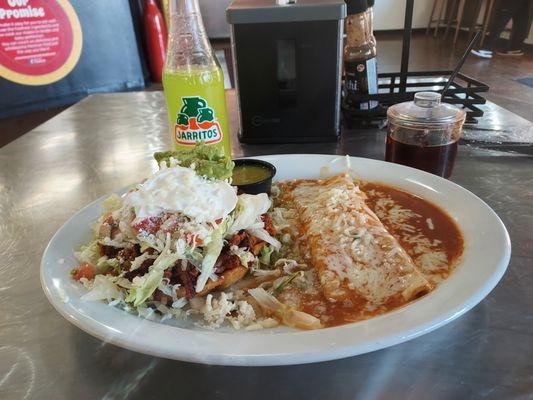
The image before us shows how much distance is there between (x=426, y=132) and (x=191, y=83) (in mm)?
786

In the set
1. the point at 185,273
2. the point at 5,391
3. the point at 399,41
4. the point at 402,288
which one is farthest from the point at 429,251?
the point at 399,41

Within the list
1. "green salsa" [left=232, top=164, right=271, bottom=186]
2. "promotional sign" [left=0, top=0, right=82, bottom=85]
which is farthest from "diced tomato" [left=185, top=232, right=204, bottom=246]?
"promotional sign" [left=0, top=0, right=82, bottom=85]

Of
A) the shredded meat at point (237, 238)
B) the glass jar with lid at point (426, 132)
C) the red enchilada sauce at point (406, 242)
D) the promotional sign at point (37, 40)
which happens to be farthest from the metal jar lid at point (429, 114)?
the promotional sign at point (37, 40)

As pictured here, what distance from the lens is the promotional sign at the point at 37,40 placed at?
350 centimetres

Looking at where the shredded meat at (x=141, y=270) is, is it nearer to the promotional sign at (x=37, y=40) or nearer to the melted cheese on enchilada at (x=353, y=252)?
the melted cheese on enchilada at (x=353, y=252)

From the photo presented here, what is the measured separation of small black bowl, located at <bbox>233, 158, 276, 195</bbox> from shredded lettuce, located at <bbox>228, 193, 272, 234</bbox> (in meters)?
0.13

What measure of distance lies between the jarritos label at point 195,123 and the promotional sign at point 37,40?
9.61ft

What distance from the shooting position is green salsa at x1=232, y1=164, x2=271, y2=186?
1.32 metres

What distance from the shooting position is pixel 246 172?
136cm

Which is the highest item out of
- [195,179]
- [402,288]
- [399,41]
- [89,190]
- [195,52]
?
[195,52]

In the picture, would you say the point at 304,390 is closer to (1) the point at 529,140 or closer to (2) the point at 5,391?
(2) the point at 5,391

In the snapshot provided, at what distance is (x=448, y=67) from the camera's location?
203 inches

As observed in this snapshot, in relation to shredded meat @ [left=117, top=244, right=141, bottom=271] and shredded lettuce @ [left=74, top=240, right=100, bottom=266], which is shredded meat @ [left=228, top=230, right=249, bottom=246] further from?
shredded lettuce @ [left=74, top=240, right=100, bottom=266]

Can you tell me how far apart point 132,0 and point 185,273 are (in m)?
4.38
